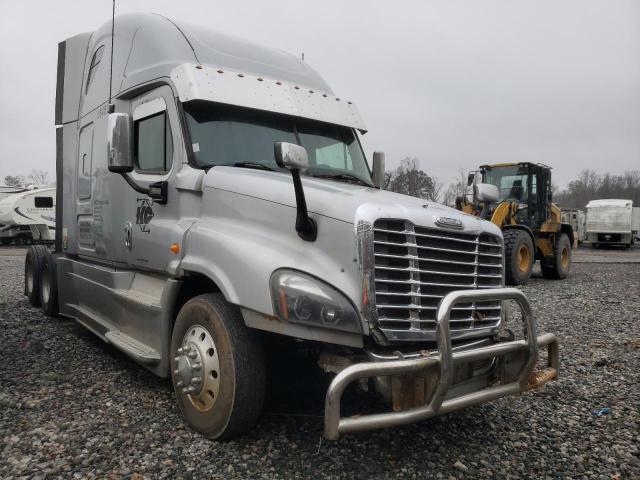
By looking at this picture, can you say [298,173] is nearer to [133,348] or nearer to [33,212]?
[133,348]

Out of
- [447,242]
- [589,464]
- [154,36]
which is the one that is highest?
[154,36]

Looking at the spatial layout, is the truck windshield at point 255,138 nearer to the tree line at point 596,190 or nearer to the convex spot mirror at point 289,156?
the convex spot mirror at point 289,156

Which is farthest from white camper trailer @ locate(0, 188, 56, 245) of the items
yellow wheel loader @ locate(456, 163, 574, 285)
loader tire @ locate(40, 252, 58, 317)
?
yellow wheel loader @ locate(456, 163, 574, 285)

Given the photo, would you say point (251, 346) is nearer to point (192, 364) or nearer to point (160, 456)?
point (192, 364)

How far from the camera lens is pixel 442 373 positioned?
273 centimetres

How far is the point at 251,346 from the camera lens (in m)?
3.24

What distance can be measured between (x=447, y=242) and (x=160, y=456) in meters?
2.24

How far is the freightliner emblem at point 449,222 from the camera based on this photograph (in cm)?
327

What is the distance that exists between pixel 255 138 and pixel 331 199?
1310 millimetres

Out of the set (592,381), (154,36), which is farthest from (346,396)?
(154,36)

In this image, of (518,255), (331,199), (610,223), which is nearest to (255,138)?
(331,199)

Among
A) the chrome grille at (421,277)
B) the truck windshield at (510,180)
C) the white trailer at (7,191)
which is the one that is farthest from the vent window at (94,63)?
the white trailer at (7,191)

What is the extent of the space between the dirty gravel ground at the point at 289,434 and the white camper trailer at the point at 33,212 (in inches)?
831

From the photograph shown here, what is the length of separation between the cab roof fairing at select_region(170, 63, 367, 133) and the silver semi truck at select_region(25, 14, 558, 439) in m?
0.01
